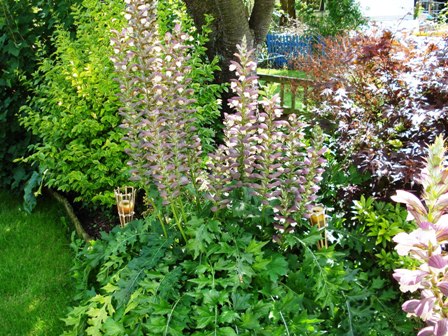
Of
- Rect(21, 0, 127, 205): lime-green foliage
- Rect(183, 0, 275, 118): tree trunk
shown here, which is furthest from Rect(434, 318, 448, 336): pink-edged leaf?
Rect(183, 0, 275, 118): tree trunk

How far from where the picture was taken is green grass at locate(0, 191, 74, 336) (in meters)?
3.35

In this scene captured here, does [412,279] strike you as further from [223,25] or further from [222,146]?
[223,25]

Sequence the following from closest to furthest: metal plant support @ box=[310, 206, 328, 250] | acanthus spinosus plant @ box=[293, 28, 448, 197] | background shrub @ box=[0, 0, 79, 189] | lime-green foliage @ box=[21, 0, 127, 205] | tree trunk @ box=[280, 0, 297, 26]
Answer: metal plant support @ box=[310, 206, 328, 250], acanthus spinosus plant @ box=[293, 28, 448, 197], lime-green foliage @ box=[21, 0, 127, 205], background shrub @ box=[0, 0, 79, 189], tree trunk @ box=[280, 0, 297, 26]

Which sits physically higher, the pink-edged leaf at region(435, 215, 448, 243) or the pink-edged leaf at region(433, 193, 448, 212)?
the pink-edged leaf at region(433, 193, 448, 212)

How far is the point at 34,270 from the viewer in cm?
395

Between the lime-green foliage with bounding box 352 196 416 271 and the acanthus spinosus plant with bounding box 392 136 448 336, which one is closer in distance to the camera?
the acanthus spinosus plant with bounding box 392 136 448 336

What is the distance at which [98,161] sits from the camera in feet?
12.9

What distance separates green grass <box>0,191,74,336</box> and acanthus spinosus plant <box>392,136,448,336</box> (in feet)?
8.33

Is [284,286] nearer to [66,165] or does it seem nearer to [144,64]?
[144,64]

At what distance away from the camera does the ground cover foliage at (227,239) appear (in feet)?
7.09

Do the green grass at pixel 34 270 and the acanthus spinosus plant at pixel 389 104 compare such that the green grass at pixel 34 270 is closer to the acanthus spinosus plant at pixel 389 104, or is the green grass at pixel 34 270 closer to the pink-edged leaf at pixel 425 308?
the acanthus spinosus plant at pixel 389 104

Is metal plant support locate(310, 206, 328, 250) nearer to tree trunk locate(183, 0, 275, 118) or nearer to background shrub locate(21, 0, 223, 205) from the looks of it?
background shrub locate(21, 0, 223, 205)

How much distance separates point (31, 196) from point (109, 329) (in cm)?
289

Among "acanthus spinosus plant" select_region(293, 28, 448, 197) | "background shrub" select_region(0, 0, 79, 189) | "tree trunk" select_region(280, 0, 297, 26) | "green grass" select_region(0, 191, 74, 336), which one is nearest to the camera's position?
"acanthus spinosus plant" select_region(293, 28, 448, 197)
